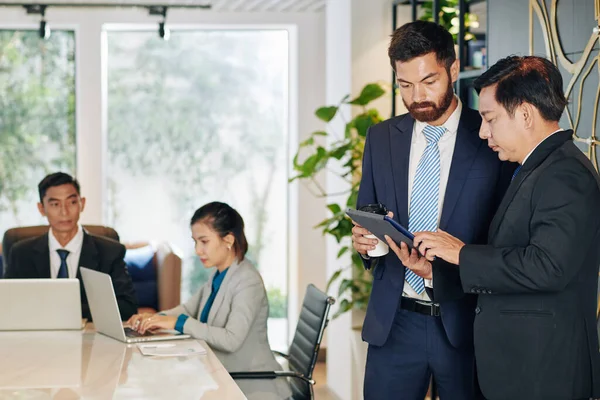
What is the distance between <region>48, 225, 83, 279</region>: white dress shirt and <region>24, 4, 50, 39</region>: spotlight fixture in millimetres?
2588

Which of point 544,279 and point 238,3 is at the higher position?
point 238,3

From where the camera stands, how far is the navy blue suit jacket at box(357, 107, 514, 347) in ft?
8.69

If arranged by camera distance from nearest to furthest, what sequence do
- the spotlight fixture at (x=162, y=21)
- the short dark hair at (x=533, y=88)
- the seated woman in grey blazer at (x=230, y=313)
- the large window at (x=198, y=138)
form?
the short dark hair at (x=533, y=88), the seated woman in grey blazer at (x=230, y=313), the spotlight fixture at (x=162, y=21), the large window at (x=198, y=138)

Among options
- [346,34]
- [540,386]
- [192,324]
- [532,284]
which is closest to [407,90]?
[532,284]

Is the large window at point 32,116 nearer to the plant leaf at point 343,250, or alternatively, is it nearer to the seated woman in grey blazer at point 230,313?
the plant leaf at point 343,250

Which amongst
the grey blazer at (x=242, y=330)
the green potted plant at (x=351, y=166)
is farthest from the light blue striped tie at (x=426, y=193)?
the green potted plant at (x=351, y=166)

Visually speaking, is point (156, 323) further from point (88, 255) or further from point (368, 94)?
point (368, 94)

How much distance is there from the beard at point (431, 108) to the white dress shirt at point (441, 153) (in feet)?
0.19

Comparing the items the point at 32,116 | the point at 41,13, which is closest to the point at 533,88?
the point at 41,13

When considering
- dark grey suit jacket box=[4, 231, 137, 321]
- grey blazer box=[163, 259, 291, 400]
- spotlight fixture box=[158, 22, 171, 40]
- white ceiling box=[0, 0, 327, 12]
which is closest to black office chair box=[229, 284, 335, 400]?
grey blazer box=[163, 259, 291, 400]

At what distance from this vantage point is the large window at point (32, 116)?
6.46 m

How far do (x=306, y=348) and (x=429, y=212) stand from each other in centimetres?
107

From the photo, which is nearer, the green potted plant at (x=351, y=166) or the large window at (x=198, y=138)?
the green potted plant at (x=351, y=166)

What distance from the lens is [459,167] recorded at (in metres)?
2.71
